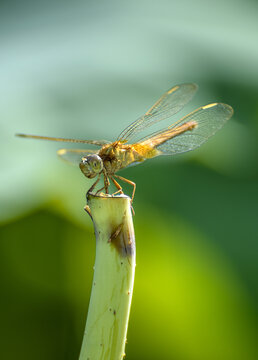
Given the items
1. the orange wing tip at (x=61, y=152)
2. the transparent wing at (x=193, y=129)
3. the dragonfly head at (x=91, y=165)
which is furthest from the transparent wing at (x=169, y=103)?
the dragonfly head at (x=91, y=165)

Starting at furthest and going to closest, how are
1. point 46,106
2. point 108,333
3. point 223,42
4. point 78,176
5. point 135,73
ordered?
1. point 223,42
2. point 135,73
3. point 46,106
4. point 78,176
5. point 108,333

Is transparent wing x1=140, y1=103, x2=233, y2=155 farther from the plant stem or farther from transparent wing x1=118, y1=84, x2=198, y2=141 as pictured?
the plant stem

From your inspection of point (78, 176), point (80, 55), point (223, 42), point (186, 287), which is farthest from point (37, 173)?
point (223, 42)

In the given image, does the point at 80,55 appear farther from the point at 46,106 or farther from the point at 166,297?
the point at 166,297

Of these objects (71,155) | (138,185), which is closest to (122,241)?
(71,155)

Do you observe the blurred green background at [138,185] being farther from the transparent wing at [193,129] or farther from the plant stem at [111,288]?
the plant stem at [111,288]

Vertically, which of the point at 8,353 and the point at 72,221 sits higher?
the point at 72,221

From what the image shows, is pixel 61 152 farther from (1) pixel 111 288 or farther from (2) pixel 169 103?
(1) pixel 111 288
